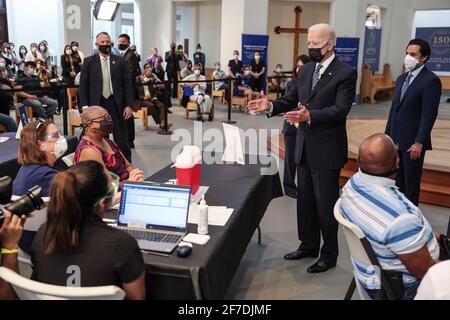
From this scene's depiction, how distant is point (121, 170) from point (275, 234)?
1.40 metres

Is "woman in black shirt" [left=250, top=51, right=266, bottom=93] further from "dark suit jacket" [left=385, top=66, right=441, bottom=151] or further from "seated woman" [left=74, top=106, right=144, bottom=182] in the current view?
"seated woman" [left=74, top=106, right=144, bottom=182]

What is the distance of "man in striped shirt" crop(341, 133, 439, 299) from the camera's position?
5.71 ft

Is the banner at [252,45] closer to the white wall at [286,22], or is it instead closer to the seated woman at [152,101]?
the white wall at [286,22]

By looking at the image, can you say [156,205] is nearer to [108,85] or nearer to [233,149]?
[233,149]

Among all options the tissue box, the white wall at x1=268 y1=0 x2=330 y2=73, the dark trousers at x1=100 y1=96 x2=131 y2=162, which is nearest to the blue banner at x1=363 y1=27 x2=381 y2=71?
the white wall at x1=268 y1=0 x2=330 y2=73

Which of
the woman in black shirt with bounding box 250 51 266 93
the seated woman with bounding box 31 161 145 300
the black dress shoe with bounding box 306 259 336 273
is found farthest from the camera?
the woman in black shirt with bounding box 250 51 266 93

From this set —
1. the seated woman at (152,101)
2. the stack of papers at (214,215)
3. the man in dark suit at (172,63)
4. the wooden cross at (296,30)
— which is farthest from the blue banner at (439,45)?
the stack of papers at (214,215)

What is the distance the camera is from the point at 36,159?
7.73 feet

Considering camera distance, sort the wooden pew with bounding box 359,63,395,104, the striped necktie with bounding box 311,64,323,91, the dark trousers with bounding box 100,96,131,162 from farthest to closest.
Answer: the wooden pew with bounding box 359,63,395,104 → the dark trousers with bounding box 100,96,131,162 → the striped necktie with bounding box 311,64,323,91

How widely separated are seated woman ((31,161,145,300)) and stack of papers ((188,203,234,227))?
59 centimetres

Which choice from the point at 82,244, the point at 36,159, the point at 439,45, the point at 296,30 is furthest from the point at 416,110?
the point at 439,45

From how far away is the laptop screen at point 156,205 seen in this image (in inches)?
78.9

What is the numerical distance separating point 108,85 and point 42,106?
257cm
